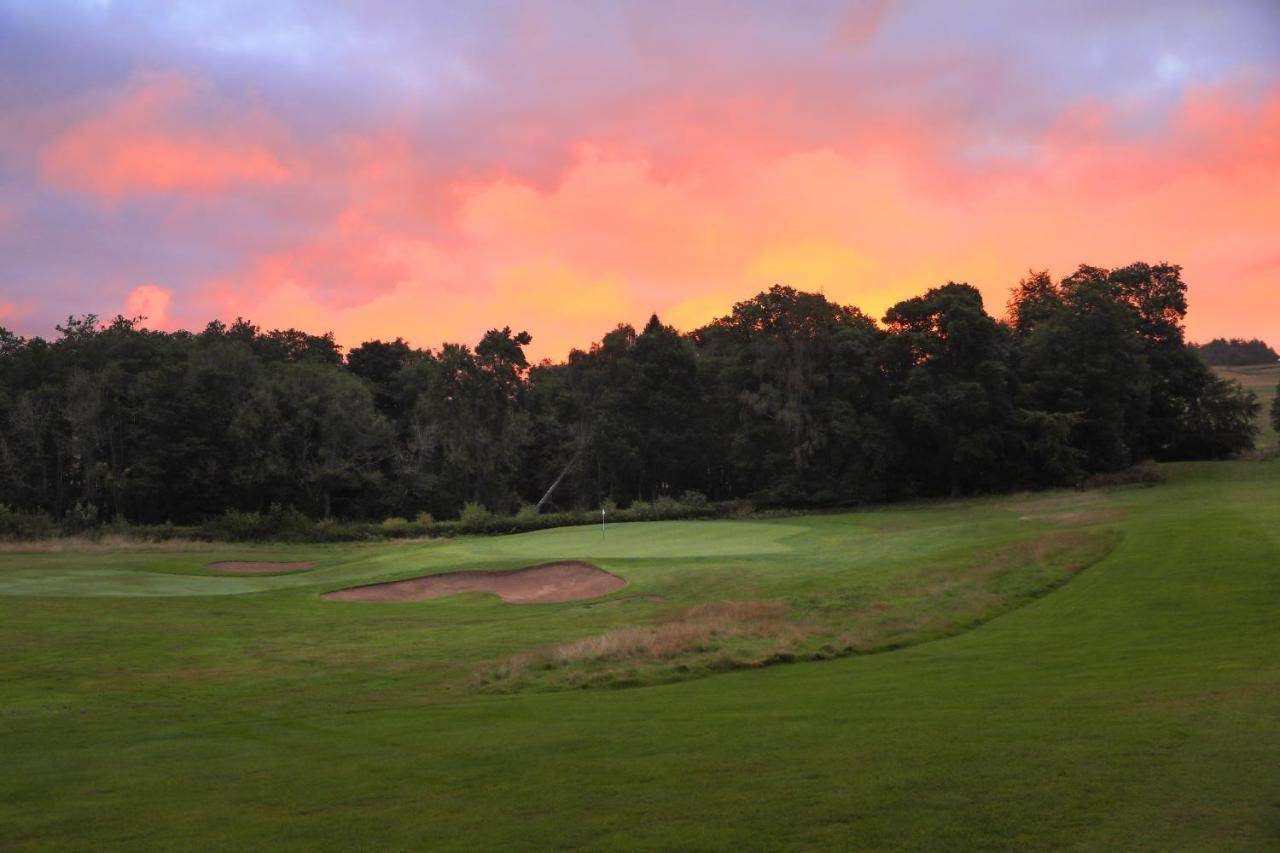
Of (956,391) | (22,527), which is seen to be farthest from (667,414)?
(22,527)

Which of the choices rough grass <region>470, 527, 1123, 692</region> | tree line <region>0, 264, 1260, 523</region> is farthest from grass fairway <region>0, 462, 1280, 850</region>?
tree line <region>0, 264, 1260, 523</region>

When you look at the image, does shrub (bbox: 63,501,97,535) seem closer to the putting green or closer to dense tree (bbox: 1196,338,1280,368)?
the putting green

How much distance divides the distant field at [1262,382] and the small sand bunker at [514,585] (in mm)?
76339

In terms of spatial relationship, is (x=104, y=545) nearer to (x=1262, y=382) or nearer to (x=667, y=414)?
(x=667, y=414)

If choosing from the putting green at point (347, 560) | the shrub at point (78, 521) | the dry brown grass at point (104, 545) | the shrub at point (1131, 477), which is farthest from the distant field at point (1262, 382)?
the shrub at point (78, 521)

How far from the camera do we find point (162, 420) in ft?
220

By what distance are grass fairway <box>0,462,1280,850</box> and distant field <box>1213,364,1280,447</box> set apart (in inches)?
3075

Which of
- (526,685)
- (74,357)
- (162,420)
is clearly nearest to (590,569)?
(526,685)

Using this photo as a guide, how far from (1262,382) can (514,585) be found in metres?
131

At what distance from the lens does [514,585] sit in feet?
104

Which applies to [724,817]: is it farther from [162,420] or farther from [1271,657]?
[162,420]

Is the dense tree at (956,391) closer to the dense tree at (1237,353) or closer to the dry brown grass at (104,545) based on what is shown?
the dry brown grass at (104,545)

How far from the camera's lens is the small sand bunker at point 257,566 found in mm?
39969

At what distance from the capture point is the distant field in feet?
301
